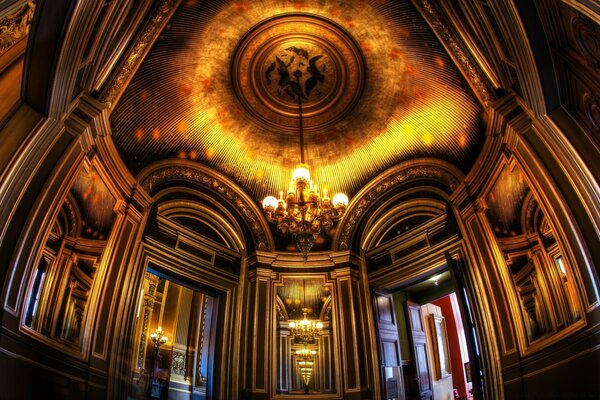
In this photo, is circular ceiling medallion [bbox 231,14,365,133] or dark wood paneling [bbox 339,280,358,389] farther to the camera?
dark wood paneling [bbox 339,280,358,389]

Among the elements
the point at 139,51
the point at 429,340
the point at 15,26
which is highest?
the point at 139,51

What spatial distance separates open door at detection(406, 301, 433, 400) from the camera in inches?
420

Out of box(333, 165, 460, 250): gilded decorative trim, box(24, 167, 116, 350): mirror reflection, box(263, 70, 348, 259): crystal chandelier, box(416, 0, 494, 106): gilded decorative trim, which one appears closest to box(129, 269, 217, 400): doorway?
box(333, 165, 460, 250): gilded decorative trim

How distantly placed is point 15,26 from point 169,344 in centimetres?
1071

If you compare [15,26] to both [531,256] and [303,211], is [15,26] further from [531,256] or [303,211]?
[531,256]

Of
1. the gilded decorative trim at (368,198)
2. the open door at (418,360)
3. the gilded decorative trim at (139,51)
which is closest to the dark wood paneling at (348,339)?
the gilded decorative trim at (368,198)

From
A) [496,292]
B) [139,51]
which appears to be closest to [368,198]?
[496,292]

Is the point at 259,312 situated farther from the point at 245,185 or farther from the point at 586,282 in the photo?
the point at 586,282

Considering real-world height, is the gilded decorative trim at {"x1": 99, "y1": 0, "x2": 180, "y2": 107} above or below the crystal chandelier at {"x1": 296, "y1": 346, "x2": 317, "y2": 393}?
above

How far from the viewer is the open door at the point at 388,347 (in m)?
9.77

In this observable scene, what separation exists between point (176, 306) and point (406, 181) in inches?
334

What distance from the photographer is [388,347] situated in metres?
10.2

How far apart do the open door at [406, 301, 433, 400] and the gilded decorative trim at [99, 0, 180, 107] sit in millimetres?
8041

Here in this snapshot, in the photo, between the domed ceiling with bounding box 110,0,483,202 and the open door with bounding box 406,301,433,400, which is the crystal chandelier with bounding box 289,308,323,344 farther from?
the domed ceiling with bounding box 110,0,483,202
